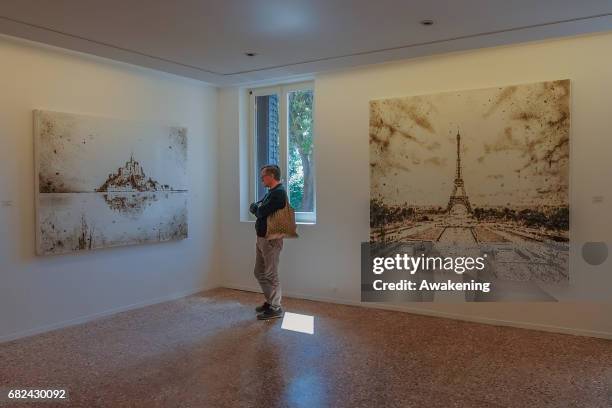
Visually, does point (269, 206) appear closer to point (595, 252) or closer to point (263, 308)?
point (263, 308)

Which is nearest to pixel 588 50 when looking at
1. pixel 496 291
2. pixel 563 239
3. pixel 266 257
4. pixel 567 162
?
pixel 567 162

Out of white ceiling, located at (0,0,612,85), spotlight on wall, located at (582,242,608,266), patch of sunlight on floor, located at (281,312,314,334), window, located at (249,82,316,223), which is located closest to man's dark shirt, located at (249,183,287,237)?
patch of sunlight on floor, located at (281,312,314,334)

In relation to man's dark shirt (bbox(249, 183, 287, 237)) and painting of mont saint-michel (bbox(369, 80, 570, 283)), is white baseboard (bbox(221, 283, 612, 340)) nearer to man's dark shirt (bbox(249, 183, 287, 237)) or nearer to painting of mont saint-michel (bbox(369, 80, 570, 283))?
painting of mont saint-michel (bbox(369, 80, 570, 283))

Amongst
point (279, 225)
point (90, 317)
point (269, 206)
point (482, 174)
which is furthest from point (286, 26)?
point (90, 317)

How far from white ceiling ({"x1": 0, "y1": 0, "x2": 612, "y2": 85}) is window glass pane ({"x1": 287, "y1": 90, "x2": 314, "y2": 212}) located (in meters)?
1.47

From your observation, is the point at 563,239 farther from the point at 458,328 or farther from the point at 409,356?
the point at 409,356

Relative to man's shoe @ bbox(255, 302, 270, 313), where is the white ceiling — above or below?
above

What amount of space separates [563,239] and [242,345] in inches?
124

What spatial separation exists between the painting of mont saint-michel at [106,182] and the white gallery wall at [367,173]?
934 millimetres

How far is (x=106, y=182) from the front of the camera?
5246mm

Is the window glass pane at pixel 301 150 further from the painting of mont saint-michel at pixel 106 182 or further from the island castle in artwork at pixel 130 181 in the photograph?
the island castle in artwork at pixel 130 181

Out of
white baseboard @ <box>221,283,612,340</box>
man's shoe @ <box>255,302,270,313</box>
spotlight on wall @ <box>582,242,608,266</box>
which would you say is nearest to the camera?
spotlight on wall @ <box>582,242,608,266</box>

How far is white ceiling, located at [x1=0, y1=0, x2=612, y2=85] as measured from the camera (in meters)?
3.33

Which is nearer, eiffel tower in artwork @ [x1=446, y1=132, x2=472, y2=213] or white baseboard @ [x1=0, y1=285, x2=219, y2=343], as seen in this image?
white baseboard @ [x1=0, y1=285, x2=219, y2=343]
